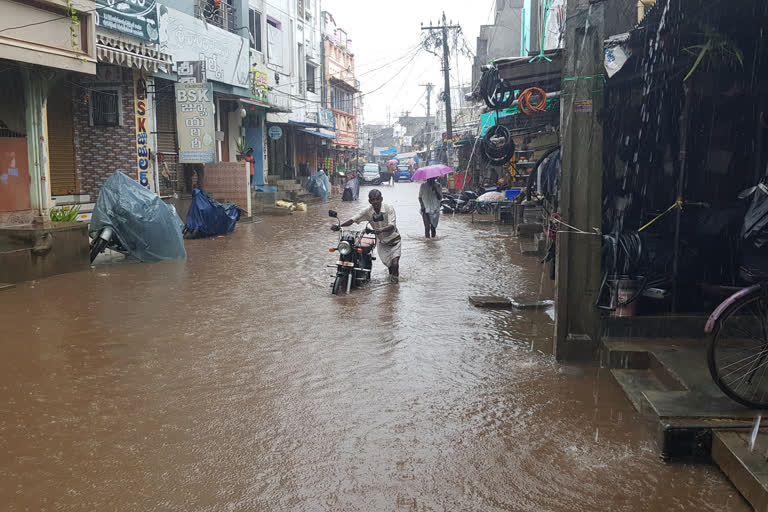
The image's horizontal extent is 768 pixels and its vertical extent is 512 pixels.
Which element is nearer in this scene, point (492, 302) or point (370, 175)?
point (492, 302)

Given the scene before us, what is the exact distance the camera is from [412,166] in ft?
252

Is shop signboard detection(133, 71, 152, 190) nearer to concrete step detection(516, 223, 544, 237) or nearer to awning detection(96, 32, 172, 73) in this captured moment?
awning detection(96, 32, 172, 73)

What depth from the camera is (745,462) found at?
11.6ft

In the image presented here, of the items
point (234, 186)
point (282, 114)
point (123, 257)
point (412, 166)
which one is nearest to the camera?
point (123, 257)

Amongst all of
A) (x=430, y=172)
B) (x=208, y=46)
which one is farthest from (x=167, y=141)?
(x=430, y=172)

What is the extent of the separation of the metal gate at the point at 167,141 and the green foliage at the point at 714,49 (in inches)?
604

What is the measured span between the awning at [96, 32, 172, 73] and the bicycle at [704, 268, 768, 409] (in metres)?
13.2

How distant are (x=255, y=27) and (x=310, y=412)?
25.0 m

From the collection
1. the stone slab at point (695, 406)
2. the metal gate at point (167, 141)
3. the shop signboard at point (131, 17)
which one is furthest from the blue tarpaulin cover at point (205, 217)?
the stone slab at point (695, 406)

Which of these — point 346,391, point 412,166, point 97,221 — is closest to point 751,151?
point 346,391

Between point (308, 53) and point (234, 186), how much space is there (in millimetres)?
17685

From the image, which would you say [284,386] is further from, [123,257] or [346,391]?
[123,257]

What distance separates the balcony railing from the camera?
20.1 m

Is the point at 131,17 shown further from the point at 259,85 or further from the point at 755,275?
the point at 755,275
